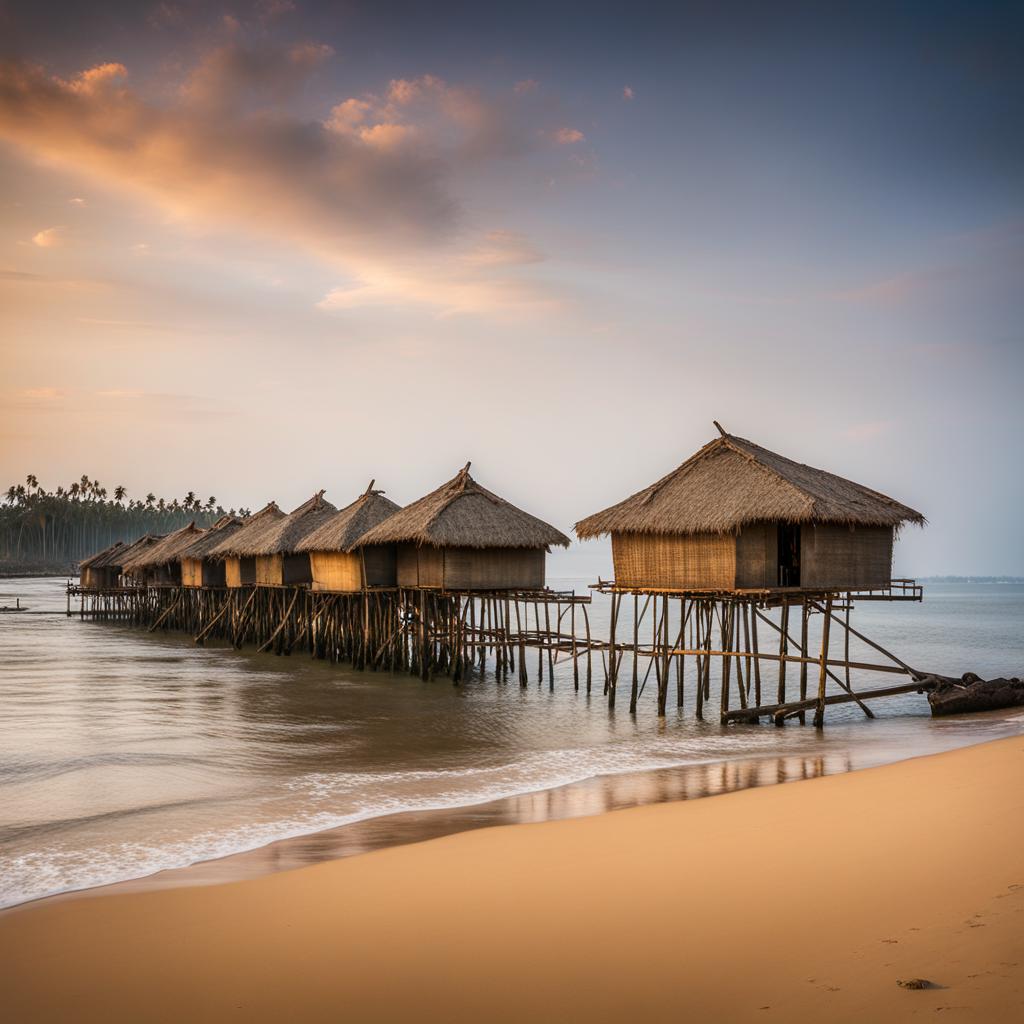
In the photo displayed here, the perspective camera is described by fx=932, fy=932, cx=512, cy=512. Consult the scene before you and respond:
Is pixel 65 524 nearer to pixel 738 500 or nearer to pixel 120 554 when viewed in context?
pixel 120 554

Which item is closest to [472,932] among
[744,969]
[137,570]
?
[744,969]

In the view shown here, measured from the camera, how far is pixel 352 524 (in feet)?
84.8

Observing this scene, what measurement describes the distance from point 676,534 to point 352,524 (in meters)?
11.6

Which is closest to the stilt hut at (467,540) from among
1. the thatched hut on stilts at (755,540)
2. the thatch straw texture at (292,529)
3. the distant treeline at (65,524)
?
the thatched hut on stilts at (755,540)

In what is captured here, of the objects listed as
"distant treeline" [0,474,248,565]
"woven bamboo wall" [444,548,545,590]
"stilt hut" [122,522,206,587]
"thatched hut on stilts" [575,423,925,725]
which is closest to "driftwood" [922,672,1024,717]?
"thatched hut on stilts" [575,423,925,725]

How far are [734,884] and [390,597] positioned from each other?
20.5m

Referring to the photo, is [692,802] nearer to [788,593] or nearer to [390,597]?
[788,593]

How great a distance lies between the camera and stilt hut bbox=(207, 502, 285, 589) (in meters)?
32.7

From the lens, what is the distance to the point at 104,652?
3073cm

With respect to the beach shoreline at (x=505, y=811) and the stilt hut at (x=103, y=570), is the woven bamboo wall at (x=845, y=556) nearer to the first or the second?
the beach shoreline at (x=505, y=811)

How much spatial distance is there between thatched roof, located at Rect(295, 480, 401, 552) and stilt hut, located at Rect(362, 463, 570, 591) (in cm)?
A: 155

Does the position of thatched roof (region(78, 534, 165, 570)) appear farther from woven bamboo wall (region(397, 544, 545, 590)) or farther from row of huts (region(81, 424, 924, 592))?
woven bamboo wall (region(397, 544, 545, 590))

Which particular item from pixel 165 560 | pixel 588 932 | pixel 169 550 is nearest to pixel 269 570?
pixel 165 560

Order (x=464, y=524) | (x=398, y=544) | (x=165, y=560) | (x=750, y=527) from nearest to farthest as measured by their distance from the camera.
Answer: (x=750, y=527), (x=464, y=524), (x=398, y=544), (x=165, y=560)
